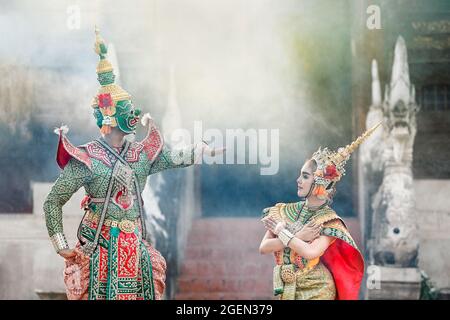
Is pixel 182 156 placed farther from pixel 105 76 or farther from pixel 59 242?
pixel 59 242

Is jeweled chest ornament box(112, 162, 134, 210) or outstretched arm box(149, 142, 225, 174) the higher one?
outstretched arm box(149, 142, 225, 174)

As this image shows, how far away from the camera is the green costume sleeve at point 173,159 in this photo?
6.77m

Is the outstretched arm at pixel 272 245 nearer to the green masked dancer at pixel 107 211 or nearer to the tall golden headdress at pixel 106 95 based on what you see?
the green masked dancer at pixel 107 211

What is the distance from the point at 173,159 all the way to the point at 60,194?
0.77m

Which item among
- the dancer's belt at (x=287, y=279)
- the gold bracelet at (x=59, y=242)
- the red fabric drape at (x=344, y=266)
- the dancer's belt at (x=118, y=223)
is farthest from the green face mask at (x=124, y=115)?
the red fabric drape at (x=344, y=266)

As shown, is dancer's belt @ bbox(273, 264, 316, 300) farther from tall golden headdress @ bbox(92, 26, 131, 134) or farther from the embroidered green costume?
tall golden headdress @ bbox(92, 26, 131, 134)

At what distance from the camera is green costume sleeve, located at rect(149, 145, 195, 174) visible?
6773 millimetres

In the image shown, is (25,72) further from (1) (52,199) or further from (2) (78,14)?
(1) (52,199)

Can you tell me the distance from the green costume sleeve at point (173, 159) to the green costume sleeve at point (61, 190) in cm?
48

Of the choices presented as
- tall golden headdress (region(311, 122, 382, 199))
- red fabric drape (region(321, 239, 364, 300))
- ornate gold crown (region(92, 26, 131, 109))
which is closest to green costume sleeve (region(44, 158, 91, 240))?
ornate gold crown (region(92, 26, 131, 109))

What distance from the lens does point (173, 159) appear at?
6.79 metres
